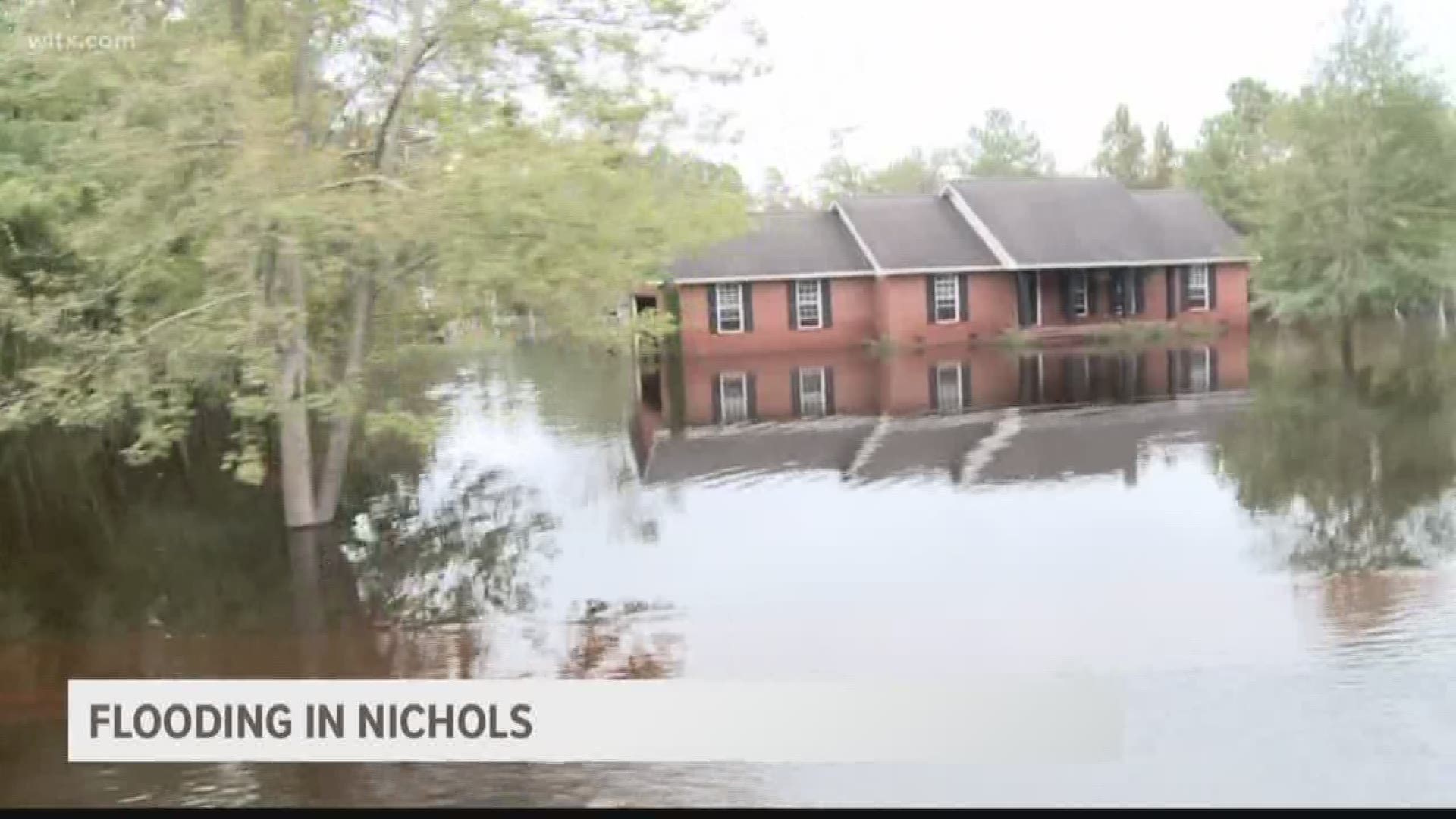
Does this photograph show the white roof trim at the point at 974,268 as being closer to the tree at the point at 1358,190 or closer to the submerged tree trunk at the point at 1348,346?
the tree at the point at 1358,190

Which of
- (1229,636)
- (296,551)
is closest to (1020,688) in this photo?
(1229,636)

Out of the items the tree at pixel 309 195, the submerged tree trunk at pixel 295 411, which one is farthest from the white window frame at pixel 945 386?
the submerged tree trunk at pixel 295 411

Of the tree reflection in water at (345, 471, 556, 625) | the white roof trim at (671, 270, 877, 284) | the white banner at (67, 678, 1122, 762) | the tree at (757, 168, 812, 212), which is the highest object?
the tree at (757, 168, 812, 212)

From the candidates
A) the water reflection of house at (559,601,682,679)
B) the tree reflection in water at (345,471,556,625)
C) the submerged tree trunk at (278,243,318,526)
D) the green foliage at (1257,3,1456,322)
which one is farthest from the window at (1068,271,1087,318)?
the submerged tree trunk at (278,243,318,526)

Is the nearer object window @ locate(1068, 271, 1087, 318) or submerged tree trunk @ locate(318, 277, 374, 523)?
submerged tree trunk @ locate(318, 277, 374, 523)

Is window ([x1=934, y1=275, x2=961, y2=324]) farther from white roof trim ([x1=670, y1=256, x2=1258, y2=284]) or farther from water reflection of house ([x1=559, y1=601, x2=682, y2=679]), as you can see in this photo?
water reflection of house ([x1=559, y1=601, x2=682, y2=679])

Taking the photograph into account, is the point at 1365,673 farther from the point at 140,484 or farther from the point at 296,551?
the point at 140,484

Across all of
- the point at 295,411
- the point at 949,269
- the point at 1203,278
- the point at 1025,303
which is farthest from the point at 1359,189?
the point at 295,411
